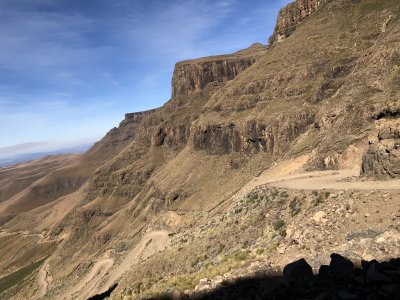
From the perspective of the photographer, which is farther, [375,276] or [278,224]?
[278,224]

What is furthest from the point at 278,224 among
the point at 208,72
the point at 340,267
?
the point at 208,72

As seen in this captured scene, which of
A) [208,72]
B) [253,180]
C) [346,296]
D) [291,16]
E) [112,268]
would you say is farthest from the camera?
[208,72]

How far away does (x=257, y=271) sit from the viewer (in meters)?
20.9

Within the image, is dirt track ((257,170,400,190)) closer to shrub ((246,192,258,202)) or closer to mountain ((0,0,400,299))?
mountain ((0,0,400,299))

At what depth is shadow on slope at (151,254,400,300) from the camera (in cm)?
1317

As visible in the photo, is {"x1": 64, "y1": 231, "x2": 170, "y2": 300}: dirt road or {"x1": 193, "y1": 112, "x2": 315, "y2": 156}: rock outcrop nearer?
{"x1": 64, "y1": 231, "x2": 170, "y2": 300}: dirt road

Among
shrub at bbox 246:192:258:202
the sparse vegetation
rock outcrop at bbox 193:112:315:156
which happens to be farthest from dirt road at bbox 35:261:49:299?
shrub at bbox 246:192:258:202

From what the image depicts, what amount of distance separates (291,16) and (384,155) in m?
87.3

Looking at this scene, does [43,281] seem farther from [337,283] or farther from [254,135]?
[337,283]

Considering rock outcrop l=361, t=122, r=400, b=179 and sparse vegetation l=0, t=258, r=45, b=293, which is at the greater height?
rock outcrop l=361, t=122, r=400, b=179

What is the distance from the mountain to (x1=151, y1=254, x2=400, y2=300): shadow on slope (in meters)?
0.96

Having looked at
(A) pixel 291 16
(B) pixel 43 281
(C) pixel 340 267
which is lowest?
(B) pixel 43 281

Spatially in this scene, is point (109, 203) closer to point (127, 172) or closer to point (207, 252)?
point (127, 172)

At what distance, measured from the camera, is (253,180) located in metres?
56.1
